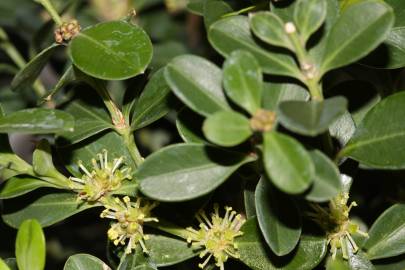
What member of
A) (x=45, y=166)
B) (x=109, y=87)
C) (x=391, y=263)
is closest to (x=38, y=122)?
(x=45, y=166)

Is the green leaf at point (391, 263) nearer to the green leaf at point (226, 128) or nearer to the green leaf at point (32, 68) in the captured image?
the green leaf at point (226, 128)

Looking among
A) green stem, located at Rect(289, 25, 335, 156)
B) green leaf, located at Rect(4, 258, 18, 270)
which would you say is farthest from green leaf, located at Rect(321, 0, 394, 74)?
green leaf, located at Rect(4, 258, 18, 270)

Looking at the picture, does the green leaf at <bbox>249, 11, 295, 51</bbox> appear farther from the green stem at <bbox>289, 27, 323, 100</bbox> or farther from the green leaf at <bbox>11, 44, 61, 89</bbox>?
the green leaf at <bbox>11, 44, 61, 89</bbox>

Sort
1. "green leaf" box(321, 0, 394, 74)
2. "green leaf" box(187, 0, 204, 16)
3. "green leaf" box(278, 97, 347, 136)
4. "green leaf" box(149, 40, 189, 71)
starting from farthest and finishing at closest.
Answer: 1. "green leaf" box(149, 40, 189, 71)
2. "green leaf" box(187, 0, 204, 16)
3. "green leaf" box(321, 0, 394, 74)
4. "green leaf" box(278, 97, 347, 136)

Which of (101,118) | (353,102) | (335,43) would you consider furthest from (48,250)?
(335,43)

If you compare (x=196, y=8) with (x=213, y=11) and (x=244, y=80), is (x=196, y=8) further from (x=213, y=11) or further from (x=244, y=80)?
(x=244, y=80)

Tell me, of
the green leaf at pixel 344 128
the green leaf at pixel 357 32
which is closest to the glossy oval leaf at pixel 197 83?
the green leaf at pixel 357 32
